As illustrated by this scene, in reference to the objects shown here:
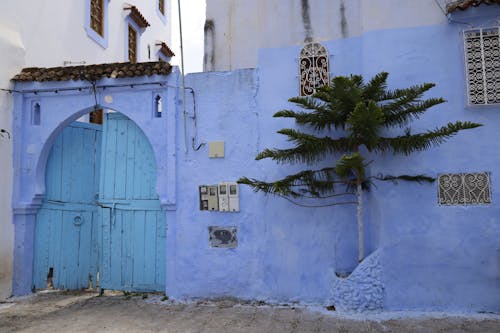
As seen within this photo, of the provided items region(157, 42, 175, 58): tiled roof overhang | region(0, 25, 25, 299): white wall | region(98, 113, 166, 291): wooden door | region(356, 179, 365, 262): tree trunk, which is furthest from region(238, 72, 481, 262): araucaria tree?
region(157, 42, 175, 58): tiled roof overhang

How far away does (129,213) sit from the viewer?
23.7ft

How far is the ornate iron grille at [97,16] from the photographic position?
34.9ft

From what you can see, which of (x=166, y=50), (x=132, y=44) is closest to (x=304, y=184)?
(x=132, y=44)

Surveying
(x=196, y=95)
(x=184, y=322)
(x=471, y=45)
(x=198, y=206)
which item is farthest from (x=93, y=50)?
(x=471, y=45)

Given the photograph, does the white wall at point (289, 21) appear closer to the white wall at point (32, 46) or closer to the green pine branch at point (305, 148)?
the green pine branch at point (305, 148)

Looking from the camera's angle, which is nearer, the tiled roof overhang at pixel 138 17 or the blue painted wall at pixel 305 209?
the blue painted wall at pixel 305 209


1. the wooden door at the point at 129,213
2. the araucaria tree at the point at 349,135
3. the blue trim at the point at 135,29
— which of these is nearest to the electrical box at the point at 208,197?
the araucaria tree at the point at 349,135

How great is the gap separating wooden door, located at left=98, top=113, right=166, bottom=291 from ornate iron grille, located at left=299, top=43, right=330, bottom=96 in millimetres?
2700

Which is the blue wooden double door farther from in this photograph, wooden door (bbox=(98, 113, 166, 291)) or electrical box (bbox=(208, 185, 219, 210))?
electrical box (bbox=(208, 185, 219, 210))

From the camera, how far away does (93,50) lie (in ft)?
34.5

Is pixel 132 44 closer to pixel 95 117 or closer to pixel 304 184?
pixel 95 117

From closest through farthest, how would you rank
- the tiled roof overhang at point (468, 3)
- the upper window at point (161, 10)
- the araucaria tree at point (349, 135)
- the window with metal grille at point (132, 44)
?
the araucaria tree at point (349, 135)
the tiled roof overhang at point (468, 3)
the window with metal grille at point (132, 44)
the upper window at point (161, 10)

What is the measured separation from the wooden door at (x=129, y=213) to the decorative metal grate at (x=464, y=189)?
4146 mm

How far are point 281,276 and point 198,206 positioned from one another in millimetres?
1617
